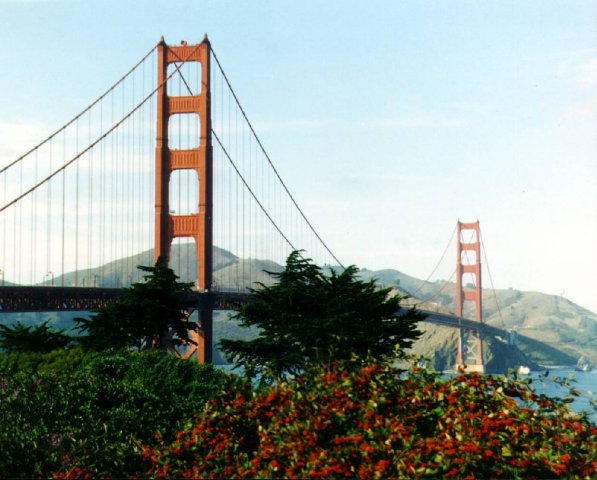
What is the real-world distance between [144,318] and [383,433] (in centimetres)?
3052

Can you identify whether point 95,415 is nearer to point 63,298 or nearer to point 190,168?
point 63,298

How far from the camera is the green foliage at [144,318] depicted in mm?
39562

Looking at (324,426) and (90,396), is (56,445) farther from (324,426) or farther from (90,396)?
(324,426)

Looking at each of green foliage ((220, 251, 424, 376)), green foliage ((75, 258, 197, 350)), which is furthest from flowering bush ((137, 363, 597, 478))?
green foliage ((75, 258, 197, 350))

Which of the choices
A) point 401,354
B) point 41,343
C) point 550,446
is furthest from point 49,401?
point 41,343

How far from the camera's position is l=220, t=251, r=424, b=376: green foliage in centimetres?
3073

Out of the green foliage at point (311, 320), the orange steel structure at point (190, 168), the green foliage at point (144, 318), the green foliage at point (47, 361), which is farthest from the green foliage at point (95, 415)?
the orange steel structure at point (190, 168)

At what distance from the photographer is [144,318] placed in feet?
132

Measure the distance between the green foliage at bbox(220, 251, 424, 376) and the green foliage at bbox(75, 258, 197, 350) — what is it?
7.73 metres

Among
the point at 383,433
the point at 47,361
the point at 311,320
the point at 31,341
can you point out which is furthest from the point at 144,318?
the point at 383,433

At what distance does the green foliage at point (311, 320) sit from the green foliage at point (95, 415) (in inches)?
372

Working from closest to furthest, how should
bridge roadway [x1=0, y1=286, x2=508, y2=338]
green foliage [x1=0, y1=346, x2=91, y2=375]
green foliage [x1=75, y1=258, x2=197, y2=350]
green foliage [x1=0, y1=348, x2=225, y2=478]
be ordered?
green foliage [x1=0, y1=348, x2=225, y2=478] → green foliage [x1=0, y1=346, x2=91, y2=375] → green foliage [x1=75, y1=258, x2=197, y2=350] → bridge roadway [x1=0, y1=286, x2=508, y2=338]

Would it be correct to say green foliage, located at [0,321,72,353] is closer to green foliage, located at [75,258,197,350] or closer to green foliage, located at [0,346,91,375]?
green foliage, located at [75,258,197,350]

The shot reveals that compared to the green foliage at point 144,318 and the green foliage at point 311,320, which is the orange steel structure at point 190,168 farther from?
the green foliage at point 311,320
